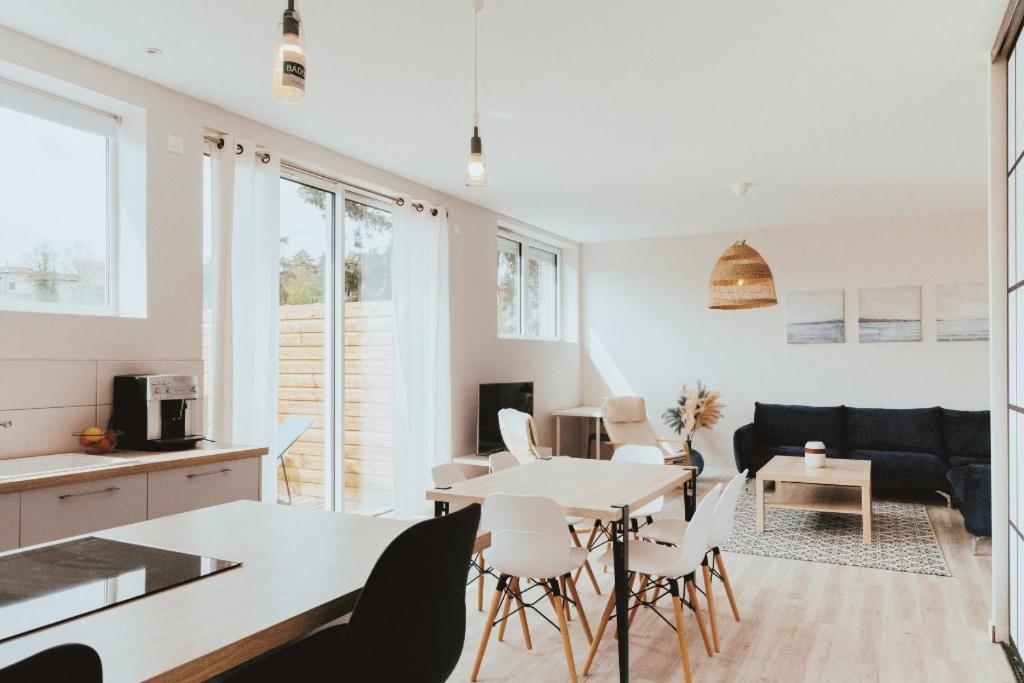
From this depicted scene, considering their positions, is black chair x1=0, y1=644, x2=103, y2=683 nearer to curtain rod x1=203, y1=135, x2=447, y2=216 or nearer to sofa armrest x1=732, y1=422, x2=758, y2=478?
curtain rod x1=203, y1=135, x2=447, y2=216

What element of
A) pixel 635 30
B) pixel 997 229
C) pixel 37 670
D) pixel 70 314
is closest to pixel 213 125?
pixel 70 314

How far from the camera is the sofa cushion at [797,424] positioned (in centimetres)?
719

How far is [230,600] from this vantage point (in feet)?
3.90

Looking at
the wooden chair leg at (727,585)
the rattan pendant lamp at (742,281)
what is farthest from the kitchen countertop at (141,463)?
the rattan pendant lamp at (742,281)

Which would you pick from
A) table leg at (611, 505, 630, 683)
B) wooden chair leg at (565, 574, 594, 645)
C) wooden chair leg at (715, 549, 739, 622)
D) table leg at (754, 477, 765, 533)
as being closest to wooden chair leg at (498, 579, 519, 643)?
wooden chair leg at (565, 574, 594, 645)

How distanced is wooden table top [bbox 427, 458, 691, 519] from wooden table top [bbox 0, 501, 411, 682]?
1.17 m

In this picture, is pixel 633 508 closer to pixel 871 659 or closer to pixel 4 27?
pixel 871 659

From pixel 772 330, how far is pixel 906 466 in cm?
204

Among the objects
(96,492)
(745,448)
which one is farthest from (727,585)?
(745,448)

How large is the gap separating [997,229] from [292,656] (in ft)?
11.0

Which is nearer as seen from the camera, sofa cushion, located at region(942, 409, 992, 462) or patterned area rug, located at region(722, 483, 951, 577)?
patterned area rug, located at region(722, 483, 951, 577)

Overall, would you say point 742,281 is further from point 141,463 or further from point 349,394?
point 141,463

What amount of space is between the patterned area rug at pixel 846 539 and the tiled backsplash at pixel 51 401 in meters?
3.88

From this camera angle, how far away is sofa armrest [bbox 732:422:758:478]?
6895 mm
